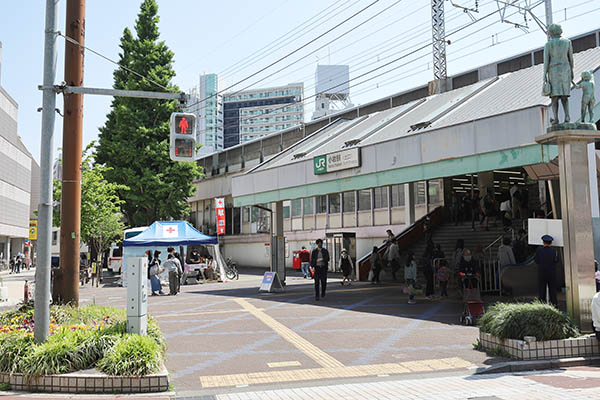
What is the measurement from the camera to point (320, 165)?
813 inches

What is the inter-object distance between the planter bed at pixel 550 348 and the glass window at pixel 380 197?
2509 centimetres

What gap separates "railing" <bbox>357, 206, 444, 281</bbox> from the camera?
26.1 metres

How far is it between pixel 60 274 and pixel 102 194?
75.9 ft

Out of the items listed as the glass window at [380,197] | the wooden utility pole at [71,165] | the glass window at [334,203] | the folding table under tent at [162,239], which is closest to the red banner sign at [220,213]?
the glass window at [334,203]

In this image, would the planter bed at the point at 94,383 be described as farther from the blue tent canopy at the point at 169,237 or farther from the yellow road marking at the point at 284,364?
the blue tent canopy at the point at 169,237

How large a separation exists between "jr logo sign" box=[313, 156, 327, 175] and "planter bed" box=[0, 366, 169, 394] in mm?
13809

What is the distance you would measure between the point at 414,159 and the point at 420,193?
15.4 meters

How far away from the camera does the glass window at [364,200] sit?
35.4 metres

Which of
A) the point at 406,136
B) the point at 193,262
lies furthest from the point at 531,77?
the point at 193,262

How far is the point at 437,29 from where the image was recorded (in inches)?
1238

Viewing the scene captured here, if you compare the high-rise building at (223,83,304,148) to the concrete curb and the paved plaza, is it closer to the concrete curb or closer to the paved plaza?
the paved plaza

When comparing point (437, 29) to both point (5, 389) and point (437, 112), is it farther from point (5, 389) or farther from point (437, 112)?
point (5, 389)

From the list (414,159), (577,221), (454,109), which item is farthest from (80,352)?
(454,109)

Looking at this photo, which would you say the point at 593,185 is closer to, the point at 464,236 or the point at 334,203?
the point at 464,236
